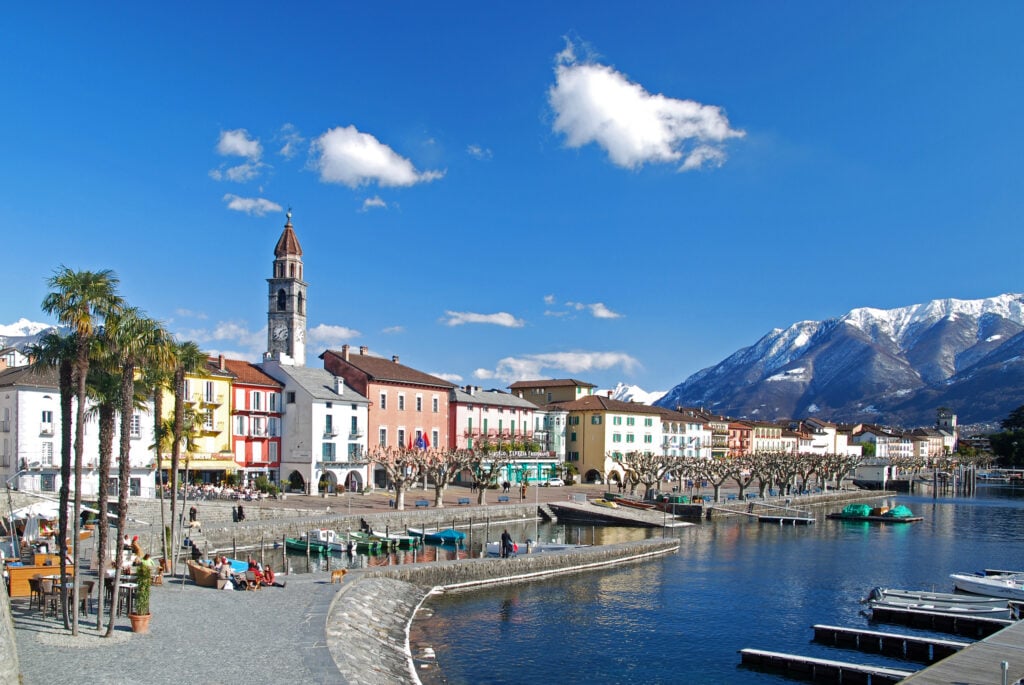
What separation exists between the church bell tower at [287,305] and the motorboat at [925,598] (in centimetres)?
6007

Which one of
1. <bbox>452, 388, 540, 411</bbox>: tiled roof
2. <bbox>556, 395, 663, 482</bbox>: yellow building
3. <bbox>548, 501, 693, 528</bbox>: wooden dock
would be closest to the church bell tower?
<bbox>452, 388, 540, 411</bbox>: tiled roof

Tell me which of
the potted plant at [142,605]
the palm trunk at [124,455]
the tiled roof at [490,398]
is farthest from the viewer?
the tiled roof at [490,398]

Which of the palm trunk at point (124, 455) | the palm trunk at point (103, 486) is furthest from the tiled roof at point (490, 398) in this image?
the palm trunk at point (103, 486)

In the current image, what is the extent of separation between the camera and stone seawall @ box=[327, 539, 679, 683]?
25.8 m

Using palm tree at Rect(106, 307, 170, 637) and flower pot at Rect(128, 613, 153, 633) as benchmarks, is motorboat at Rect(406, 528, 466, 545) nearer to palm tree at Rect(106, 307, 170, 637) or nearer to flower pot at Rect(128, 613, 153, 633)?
palm tree at Rect(106, 307, 170, 637)

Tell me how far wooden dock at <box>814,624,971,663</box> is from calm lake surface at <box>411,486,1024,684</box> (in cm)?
80

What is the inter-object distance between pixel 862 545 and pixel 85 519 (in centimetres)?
5386

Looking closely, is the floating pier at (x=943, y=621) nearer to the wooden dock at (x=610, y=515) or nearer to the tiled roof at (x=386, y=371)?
the wooden dock at (x=610, y=515)

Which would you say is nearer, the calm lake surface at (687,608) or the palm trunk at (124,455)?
the palm trunk at (124,455)

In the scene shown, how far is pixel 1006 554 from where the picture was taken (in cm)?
6231

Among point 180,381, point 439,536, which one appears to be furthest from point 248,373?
point 180,381

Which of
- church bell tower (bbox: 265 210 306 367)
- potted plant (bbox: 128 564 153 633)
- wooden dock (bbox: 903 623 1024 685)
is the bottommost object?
wooden dock (bbox: 903 623 1024 685)

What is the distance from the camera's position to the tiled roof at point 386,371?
88294 mm

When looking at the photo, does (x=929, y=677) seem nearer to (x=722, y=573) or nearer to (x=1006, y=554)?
(x=722, y=573)
